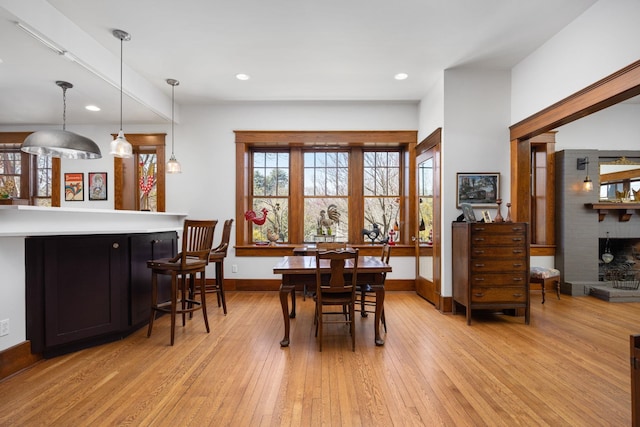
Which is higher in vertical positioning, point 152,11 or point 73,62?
point 152,11

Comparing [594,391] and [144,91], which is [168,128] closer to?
[144,91]

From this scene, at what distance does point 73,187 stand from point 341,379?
5.54 metres

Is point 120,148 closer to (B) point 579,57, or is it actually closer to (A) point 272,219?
(A) point 272,219

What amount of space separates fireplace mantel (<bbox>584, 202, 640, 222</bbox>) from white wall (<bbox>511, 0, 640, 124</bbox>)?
2.50m

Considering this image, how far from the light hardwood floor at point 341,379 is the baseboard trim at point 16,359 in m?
0.07

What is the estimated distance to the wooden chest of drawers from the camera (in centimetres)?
364

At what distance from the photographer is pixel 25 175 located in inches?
221

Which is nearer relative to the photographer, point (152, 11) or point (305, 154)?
point (152, 11)

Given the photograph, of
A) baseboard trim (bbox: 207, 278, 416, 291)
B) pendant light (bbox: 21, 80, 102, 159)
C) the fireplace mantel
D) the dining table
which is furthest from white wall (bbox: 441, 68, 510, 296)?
pendant light (bbox: 21, 80, 102, 159)

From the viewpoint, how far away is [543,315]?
401 cm

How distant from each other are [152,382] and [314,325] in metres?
1.72

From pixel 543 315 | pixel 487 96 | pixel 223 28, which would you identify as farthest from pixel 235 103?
pixel 543 315

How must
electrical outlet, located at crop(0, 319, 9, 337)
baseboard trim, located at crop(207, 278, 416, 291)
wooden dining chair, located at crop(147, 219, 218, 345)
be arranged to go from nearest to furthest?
1. electrical outlet, located at crop(0, 319, 9, 337)
2. wooden dining chair, located at crop(147, 219, 218, 345)
3. baseboard trim, located at crop(207, 278, 416, 291)

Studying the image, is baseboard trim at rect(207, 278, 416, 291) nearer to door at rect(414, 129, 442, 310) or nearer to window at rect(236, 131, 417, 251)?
door at rect(414, 129, 442, 310)
